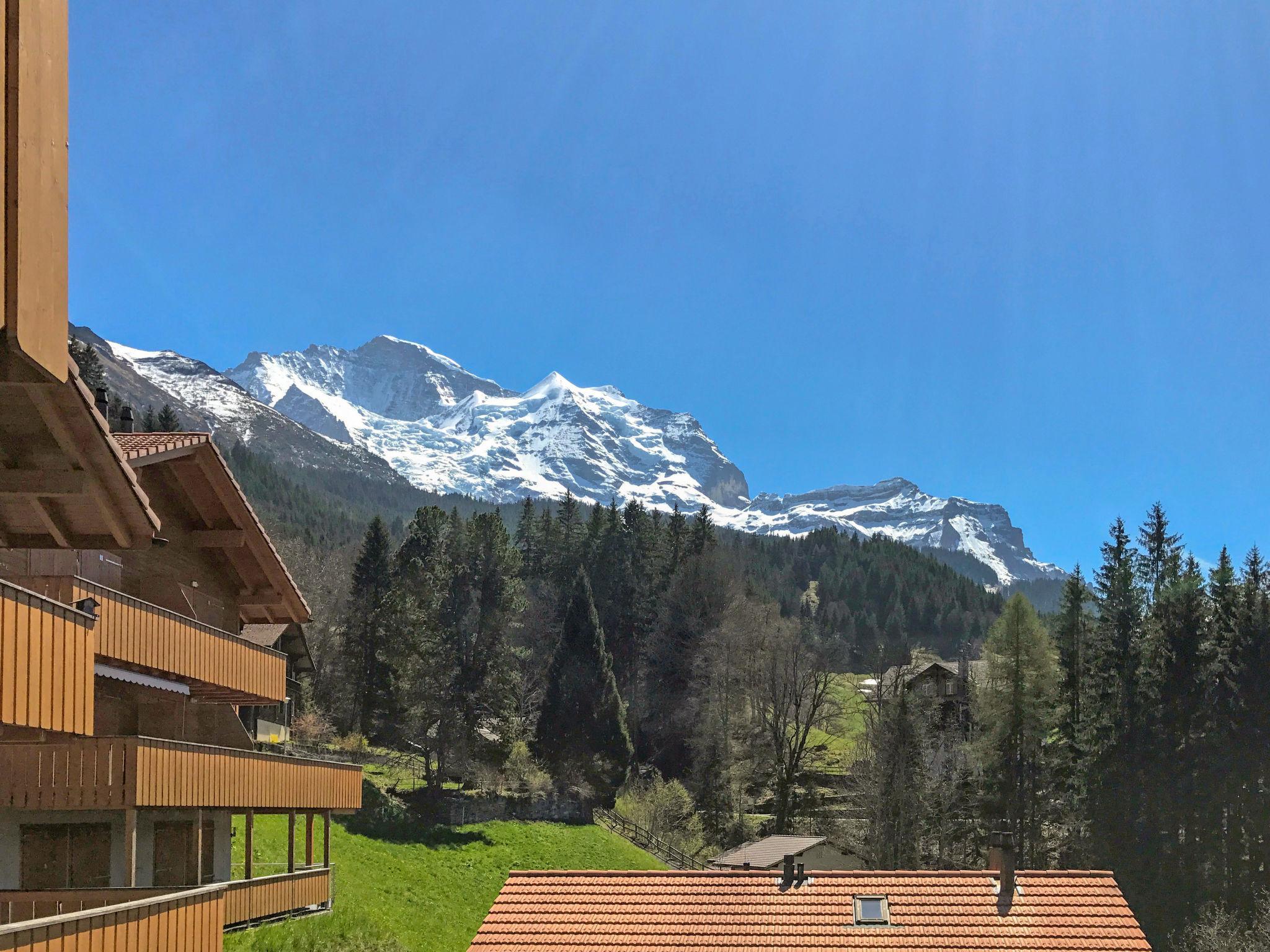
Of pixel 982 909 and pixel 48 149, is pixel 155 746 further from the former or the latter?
pixel 982 909

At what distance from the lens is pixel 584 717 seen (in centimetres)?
6319

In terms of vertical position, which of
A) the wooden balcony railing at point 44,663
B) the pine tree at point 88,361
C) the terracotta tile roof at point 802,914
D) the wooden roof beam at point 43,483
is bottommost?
the terracotta tile roof at point 802,914

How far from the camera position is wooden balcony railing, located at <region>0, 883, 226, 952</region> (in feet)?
32.8

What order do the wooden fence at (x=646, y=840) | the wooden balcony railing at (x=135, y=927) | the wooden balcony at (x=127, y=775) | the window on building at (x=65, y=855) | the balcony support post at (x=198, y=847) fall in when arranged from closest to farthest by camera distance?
the wooden balcony railing at (x=135, y=927) < the wooden balcony at (x=127, y=775) < the window on building at (x=65, y=855) < the balcony support post at (x=198, y=847) < the wooden fence at (x=646, y=840)

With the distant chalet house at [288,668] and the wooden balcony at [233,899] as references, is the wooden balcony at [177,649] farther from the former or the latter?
the distant chalet house at [288,668]

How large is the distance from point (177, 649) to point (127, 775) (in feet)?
11.0

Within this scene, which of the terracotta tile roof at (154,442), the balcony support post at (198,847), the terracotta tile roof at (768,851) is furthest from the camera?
the terracotta tile roof at (768,851)

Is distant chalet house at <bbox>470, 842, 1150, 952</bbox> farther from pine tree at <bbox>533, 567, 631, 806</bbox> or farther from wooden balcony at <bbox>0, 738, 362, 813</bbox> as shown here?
pine tree at <bbox>533, 567, 631, 806</bbox>

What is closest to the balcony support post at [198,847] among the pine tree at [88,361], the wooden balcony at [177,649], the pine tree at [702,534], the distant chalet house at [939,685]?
the wooden balcony at [177,649]

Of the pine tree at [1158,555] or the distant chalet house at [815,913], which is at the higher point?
the pine tree at [1158,555]

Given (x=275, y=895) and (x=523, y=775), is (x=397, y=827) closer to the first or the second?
(x=523, y=775)

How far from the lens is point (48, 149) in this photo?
27.2 feet

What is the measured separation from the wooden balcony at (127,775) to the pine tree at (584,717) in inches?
1546

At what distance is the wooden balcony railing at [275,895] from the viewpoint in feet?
73.6
